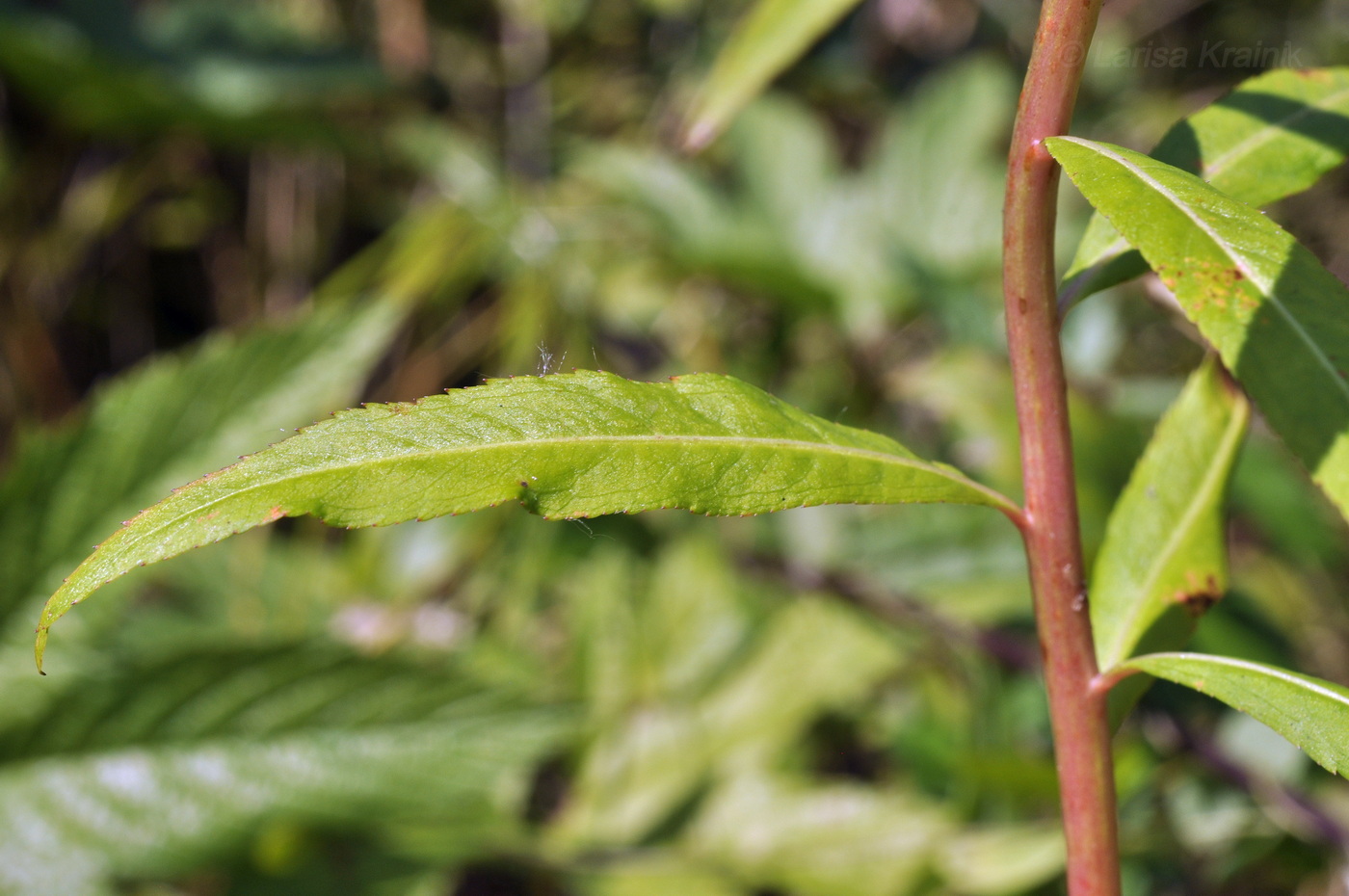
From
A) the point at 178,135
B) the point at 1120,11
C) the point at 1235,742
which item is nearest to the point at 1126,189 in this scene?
the point at 1235,742

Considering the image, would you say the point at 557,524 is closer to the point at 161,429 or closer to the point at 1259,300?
the point at 161,429

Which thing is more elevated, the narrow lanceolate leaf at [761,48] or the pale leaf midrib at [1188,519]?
the narrow lanceolate leaf at [761,48]

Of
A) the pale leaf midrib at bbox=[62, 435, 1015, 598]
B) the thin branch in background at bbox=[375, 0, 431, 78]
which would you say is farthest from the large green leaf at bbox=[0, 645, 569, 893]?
the thin branch in background at bbox=[375, 0, 431, 78]

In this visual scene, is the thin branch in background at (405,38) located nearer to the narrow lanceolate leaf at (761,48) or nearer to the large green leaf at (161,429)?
the large green leaf at (161,429)

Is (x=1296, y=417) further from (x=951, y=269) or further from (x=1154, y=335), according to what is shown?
(x=1154, y=335)

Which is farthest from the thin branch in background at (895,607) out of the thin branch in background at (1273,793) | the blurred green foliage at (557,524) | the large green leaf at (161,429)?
Answer: the large green leaf at (161,429)
